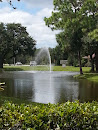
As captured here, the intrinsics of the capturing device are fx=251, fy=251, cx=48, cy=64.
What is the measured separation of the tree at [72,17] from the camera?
80.1ft

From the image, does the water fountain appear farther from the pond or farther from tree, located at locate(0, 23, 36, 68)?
the pond

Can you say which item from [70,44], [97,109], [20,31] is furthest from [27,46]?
[97,109]

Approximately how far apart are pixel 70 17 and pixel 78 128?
2209 centimetres

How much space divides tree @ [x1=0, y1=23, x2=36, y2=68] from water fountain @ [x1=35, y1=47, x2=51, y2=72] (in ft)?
Answer: 11.7

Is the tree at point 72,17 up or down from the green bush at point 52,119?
up

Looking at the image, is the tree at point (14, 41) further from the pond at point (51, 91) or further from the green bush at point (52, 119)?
the green bush at point (52, 119)

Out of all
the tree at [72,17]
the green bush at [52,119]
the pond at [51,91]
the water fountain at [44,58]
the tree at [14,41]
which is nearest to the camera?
the green bush at [52,119]

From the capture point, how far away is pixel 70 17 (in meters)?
25.4

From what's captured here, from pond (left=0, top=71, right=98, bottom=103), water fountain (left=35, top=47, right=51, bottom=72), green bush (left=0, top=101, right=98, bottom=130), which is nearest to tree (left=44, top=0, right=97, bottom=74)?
pond (left=0, top=71, right=98, bottom=103)

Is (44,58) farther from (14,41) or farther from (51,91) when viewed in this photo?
(51,91)

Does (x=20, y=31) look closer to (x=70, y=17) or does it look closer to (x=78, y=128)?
(x=70, y=17)

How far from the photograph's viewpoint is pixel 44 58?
44.8m

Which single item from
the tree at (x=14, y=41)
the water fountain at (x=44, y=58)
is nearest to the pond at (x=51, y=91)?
the water fountain at (x=44, y=58)

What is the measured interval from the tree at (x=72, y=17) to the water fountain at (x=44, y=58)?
1657 cm
